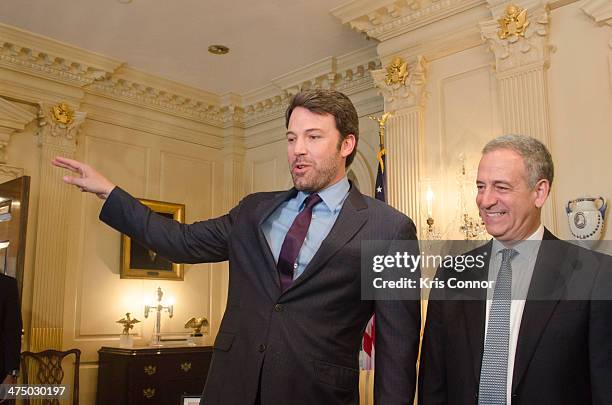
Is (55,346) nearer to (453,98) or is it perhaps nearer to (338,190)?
(453,98)

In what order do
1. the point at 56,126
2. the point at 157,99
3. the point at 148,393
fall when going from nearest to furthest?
the point at 148,393 → the point at 56,126 → the point at 157,99

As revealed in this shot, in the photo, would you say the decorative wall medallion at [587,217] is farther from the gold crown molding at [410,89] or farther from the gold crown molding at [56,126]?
the gold crown molding at [56,126]

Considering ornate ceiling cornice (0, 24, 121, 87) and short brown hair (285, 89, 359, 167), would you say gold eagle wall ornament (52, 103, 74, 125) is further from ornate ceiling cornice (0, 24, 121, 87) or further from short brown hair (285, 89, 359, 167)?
short brown hair (285, 89, 359, 167)

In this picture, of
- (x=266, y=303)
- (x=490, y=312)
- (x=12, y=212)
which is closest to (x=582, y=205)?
(x=490, y=312)

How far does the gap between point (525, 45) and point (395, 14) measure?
119 cm

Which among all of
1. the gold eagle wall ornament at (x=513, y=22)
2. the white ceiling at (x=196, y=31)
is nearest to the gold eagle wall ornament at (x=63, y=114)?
the white ceiling at (x=196, y=31)

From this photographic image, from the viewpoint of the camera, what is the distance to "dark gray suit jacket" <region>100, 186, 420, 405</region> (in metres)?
1.62

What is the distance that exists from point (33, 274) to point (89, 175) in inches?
174

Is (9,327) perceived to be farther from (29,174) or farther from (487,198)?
(487,198)

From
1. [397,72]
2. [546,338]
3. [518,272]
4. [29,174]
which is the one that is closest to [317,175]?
[518,272]

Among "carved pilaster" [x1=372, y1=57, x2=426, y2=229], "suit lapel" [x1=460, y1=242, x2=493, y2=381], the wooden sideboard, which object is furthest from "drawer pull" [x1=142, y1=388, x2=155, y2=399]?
"suit lapel" [x1=460, y1=242, x2=493, y2=381]

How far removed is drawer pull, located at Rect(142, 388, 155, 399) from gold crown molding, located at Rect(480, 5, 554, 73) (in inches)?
169

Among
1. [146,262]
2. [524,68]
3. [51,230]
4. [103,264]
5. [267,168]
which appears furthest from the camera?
[267,168]

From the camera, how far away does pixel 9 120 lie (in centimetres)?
571
